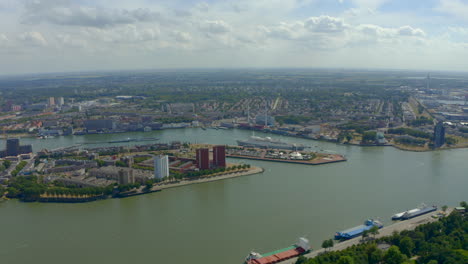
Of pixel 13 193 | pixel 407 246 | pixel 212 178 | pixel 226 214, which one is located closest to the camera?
pixel 407 246

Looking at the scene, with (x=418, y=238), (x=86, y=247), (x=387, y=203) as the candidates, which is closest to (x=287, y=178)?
(x=387, y=203)

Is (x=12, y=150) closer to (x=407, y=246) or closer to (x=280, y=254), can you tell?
(x=280, y=254)

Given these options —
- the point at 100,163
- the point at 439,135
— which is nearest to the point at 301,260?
the point at 100,163

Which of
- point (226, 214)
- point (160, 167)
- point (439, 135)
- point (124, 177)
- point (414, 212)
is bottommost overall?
point (226, 214)

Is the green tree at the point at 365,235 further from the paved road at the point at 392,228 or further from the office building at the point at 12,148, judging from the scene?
the office building at the point at 12,148

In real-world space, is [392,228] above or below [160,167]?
below

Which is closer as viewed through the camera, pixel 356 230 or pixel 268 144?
pixel 356 230

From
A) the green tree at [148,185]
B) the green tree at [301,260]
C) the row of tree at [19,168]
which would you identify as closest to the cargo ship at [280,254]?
the green tree at [301,260]
